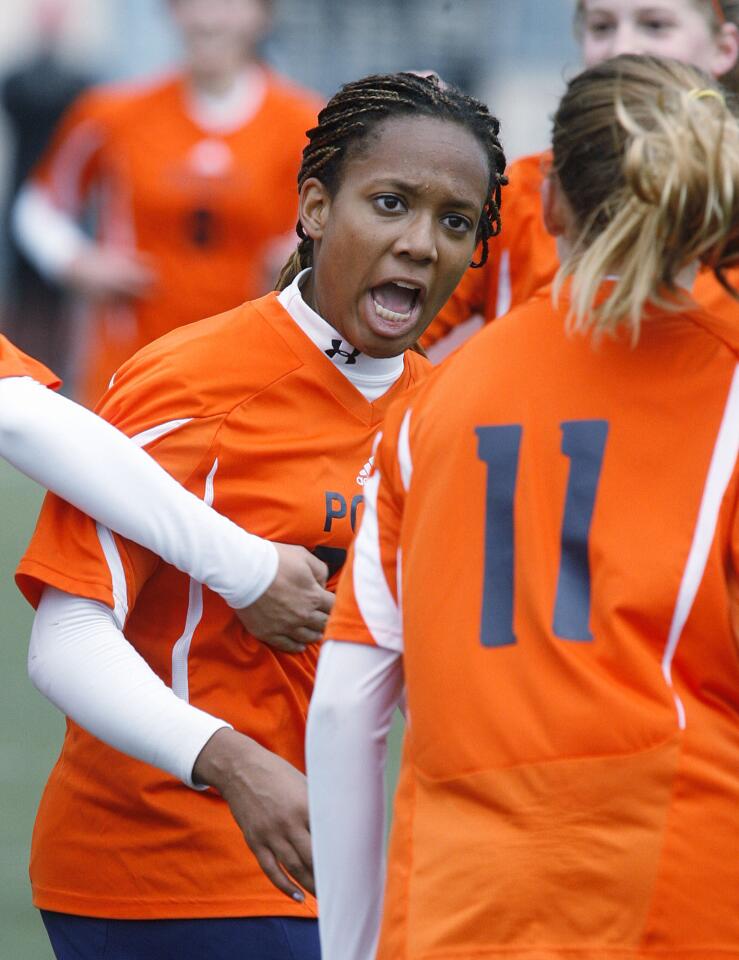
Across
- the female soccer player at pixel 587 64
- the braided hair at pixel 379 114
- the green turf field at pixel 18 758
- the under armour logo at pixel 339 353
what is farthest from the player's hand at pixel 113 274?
the under armour logo at pixel 339 353

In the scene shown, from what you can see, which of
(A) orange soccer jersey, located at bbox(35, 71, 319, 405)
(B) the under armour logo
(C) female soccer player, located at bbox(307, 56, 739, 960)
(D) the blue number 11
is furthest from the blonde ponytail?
(A) orange soccer jersey, located at bbox(35, 71, 319, 405)

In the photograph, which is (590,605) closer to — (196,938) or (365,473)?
(365,473)

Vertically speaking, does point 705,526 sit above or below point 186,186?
below

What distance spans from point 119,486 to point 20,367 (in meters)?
0.24

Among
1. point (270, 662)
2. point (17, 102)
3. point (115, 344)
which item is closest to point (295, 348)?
point (270, 662)

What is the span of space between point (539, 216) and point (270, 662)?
1.20 metres

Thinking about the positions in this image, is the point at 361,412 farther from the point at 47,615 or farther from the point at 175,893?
the point at 175,893

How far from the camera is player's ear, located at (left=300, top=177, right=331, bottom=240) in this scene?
259cm

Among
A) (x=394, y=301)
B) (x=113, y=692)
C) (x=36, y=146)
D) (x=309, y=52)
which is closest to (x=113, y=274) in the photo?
(x=36, y=146)

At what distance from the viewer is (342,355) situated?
2.58 m

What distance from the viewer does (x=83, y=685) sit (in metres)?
2.36

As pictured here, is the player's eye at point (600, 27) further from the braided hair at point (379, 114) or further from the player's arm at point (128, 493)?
the player's arm at point (128, 493)

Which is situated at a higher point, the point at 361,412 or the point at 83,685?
the point at 361,412

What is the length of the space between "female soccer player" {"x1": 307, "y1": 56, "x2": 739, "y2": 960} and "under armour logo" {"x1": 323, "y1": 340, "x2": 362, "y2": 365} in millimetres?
595
